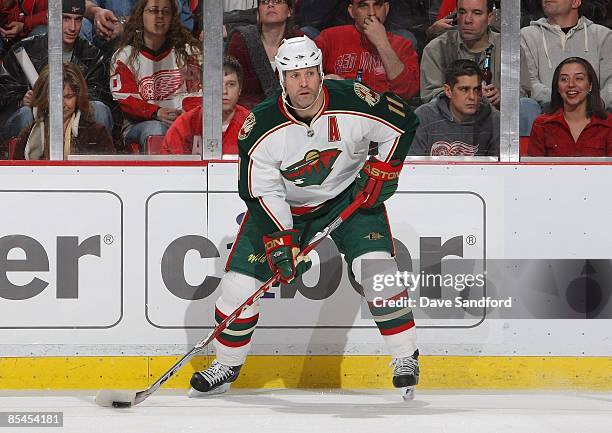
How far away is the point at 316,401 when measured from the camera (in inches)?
177

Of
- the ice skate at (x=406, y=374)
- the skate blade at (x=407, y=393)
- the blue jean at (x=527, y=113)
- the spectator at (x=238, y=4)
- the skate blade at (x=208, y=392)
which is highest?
the spectator at (x=238, y=4)

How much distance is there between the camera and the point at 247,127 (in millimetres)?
4500

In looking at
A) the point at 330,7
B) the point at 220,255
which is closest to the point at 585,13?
the point at 330,7

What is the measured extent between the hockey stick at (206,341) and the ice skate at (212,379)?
0.10 metres

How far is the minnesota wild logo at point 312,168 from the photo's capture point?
14.8 feet

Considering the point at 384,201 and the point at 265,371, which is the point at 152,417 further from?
the point at 384,201

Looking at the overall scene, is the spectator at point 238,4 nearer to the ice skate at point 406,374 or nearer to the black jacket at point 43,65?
the black jacket at point 43,65

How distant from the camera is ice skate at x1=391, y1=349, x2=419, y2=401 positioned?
14.5ft

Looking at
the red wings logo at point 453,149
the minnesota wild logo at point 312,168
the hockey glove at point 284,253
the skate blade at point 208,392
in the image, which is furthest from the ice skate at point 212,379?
the red wings logo at point 453,149

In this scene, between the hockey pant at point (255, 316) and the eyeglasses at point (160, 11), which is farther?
the eyeglasses at point (160, 11)

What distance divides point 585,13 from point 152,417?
88.1 inches

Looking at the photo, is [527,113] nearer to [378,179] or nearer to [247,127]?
[378,179]

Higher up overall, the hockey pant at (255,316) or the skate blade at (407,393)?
the hockey pant at (255,316)

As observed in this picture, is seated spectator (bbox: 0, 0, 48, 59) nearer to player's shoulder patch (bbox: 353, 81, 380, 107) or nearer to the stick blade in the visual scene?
player's shoulder patch (bbox: 353, 81, 380, 107)
